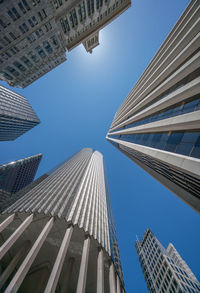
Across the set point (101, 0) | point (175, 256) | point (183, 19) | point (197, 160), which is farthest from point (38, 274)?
point (175, 256)

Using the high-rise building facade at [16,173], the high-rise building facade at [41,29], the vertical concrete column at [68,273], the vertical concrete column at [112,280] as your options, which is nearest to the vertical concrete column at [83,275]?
the vertical concrete column at [68,273]

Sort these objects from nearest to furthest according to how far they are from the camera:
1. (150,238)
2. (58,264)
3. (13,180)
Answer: (58,264)
(150,238)
(13,180)

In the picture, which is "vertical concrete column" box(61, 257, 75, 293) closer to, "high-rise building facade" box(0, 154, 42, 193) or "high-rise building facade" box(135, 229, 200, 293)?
"high-rise building facade" box(135, 229, 200, 293)

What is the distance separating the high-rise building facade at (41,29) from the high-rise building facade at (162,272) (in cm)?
8309

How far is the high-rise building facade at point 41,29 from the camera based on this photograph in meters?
22.9

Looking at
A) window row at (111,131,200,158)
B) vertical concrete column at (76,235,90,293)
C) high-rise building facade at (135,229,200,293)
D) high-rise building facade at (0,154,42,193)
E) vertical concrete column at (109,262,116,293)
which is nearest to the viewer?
vertical concrete column at (76,235,90,293)

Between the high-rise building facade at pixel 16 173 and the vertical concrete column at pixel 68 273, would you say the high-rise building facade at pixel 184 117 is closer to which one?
the vertical concrete column at pixel 68 273

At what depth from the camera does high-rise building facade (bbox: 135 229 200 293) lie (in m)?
41.2

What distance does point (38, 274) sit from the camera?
60.1 feet

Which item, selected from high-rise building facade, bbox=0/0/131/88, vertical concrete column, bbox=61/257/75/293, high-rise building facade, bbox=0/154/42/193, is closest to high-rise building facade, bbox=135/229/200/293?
vertical concrete column, bbox=61/257/75/293

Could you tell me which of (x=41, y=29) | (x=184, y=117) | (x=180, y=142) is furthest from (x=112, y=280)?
(x=41, y=29)

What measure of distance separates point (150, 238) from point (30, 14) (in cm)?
9766

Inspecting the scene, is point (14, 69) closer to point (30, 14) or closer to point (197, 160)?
point (30, 14)

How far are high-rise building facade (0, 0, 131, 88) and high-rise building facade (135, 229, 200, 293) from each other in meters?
83.1
